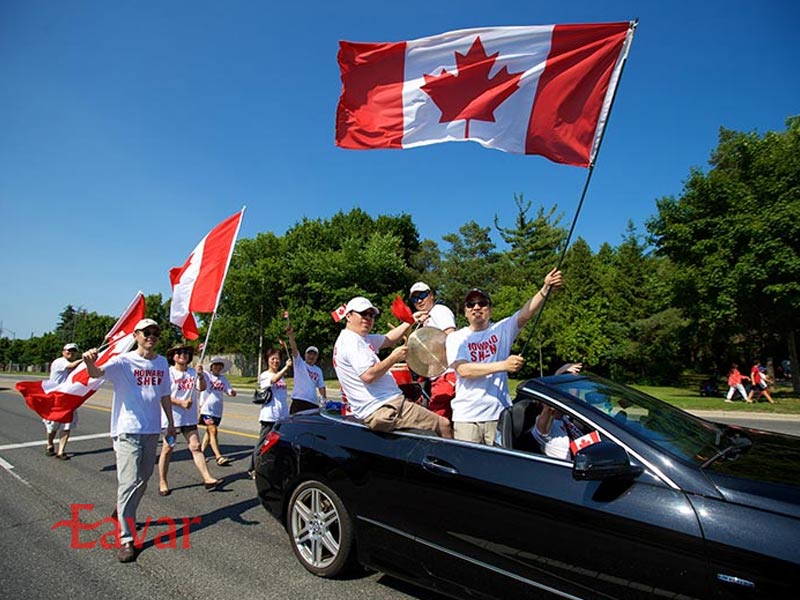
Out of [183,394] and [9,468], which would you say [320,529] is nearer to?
[183,394]

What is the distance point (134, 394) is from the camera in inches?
170

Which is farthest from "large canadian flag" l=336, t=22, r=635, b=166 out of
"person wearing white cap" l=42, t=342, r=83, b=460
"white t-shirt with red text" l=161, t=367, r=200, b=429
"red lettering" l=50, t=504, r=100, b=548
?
"person wearing white cap" l=42, t=342, r=83, b=460

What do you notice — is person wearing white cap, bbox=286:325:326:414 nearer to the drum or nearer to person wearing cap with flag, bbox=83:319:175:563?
the drum

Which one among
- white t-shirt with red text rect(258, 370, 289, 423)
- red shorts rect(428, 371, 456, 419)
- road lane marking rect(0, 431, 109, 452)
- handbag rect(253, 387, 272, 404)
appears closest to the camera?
red shorts rect(428, 371, 456, 419)

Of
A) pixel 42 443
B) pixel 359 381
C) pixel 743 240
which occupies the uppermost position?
pixel 743 240

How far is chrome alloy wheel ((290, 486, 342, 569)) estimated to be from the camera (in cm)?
338

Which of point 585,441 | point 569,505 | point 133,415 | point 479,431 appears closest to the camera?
point 569,505

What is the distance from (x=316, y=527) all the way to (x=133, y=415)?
6.72 ft

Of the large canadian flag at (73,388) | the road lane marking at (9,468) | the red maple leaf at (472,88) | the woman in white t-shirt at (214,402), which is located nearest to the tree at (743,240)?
the red maple leaf at (472,88)

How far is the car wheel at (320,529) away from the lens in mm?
3273

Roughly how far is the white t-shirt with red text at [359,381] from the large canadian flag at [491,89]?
2550 mm

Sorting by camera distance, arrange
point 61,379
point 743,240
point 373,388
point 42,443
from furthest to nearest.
Result: point 743,240, point 42,443, point 61,379, point 373,388

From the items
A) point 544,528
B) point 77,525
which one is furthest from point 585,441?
point 77,525

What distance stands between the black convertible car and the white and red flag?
375 cm
